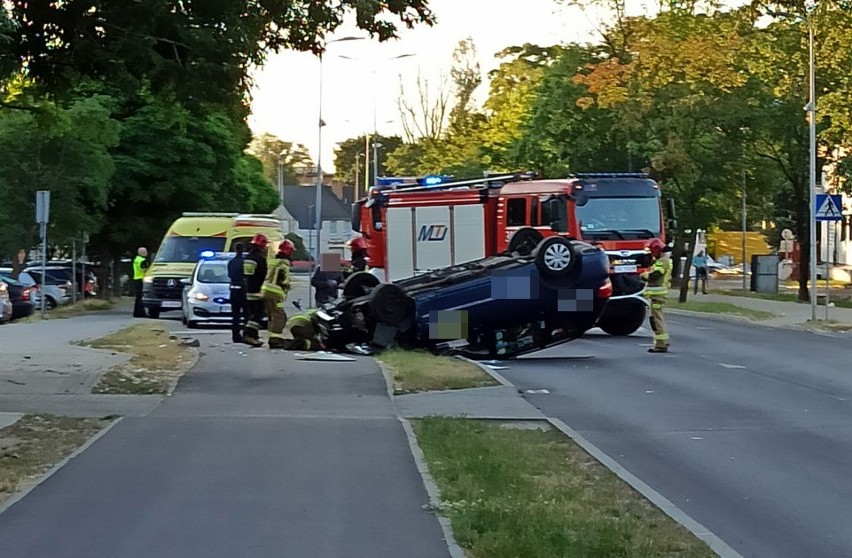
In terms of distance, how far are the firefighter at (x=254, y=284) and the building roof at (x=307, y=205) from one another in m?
115

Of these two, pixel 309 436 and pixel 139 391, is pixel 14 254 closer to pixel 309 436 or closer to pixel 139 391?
pixel 139 391

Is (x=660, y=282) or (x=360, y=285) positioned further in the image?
(x=360, y=285)

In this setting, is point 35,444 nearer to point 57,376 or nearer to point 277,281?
point 57,376

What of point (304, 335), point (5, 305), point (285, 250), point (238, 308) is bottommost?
point (5, 305)

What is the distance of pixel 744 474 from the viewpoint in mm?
10203

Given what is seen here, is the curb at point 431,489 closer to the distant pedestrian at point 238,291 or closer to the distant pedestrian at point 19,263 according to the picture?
the distant pedestrian at point 238,291

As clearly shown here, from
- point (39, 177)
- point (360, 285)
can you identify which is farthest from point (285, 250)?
point (39, 177)

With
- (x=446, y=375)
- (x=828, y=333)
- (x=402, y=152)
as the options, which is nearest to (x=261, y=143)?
(x=402, y=152)

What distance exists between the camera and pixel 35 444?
1078 centimetres

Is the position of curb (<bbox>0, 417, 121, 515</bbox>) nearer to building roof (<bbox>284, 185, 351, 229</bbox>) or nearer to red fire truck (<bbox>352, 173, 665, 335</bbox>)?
red fire truck (<bbox>352, 173, 665, 335</bbox>)

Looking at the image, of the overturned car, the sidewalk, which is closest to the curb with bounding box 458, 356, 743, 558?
the sidewalk

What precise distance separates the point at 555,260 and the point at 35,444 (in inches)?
394

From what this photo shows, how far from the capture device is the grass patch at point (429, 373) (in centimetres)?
1552

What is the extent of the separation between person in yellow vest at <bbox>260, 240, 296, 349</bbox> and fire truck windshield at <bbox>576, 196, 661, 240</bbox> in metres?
7.43
